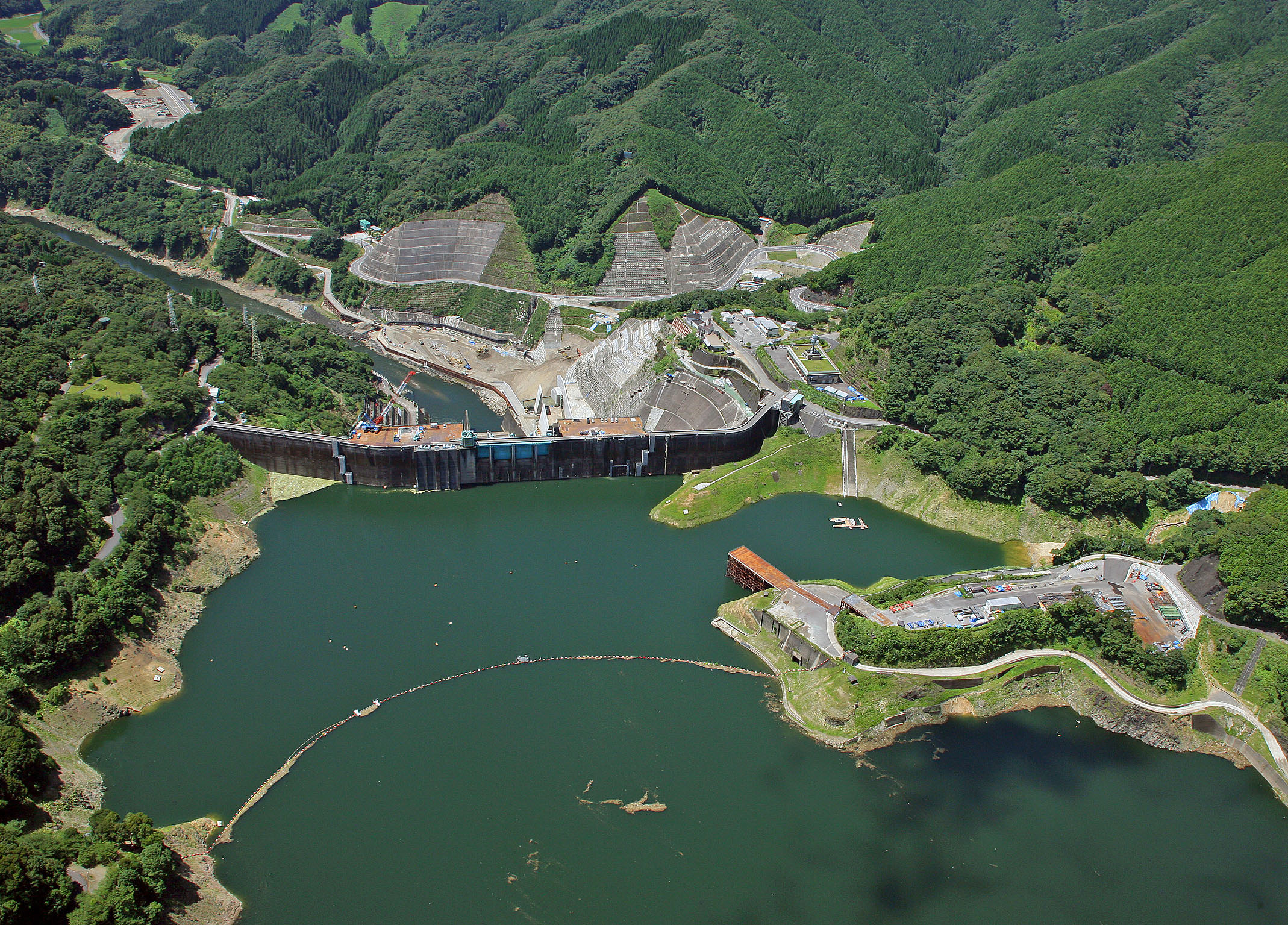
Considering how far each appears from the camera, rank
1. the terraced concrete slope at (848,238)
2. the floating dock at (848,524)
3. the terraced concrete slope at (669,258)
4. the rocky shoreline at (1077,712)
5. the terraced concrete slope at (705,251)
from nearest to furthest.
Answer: the rocky shoreline at (1077,712) → the floating dock at (848,524) → the terraced concrete slope at (669,258) → the terraced concrete slope at (705,251) → the terraced concrete slope at (848,238)

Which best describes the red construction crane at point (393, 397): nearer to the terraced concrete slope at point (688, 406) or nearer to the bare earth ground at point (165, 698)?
the bare earth ground at point (165, 698)

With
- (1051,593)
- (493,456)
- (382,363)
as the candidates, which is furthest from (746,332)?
(1051,593)

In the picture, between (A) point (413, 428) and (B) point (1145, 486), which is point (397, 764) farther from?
(B) point (1145, 486)

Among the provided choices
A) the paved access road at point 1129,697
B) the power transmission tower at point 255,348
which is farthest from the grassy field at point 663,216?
the paved access road at point 1129,697

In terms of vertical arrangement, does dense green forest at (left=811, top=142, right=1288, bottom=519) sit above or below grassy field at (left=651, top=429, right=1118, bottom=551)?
above

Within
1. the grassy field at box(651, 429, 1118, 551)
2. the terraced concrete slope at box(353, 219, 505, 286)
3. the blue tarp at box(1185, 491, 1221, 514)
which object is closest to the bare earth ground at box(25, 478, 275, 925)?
the grassy field at box(651, 429, 1118, 551)

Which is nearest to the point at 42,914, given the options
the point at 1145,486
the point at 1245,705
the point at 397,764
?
the point at 397,764

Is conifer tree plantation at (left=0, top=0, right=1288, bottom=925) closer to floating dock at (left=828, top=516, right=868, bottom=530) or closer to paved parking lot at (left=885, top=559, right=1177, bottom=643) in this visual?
paved parking lot at (left=885, top=559, right=1177, bottom=643)
